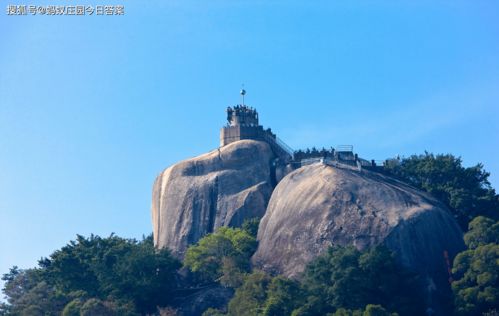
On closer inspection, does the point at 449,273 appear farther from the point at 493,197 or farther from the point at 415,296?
the point at 493,197

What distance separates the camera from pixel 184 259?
76000mm

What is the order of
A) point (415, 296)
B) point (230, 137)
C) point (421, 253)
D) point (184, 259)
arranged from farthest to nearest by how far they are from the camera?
point (230, 137)
point (184, 259)
point (421, 253)
point (415, 296)

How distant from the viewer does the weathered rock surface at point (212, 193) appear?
79.0 metres

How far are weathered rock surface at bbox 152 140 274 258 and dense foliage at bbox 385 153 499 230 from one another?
Answer: 9519 millimetres

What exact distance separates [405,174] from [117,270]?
22.5 metres

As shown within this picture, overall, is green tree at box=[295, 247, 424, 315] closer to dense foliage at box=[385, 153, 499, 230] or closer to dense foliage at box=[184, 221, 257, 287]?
dense foliage at box=[184, 221, 257, 287]

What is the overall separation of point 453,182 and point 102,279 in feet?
84.6

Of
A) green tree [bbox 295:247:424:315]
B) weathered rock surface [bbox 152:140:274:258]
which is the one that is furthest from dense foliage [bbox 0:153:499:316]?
weathered rock surface [bbox 152:140:274:258]

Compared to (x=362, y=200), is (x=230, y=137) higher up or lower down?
higher up

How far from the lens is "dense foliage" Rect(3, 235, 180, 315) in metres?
69.8

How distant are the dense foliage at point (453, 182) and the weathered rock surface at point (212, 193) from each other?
9519mm

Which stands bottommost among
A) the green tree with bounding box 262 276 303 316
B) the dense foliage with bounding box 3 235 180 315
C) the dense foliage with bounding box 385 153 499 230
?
the green tree with bounding box 262 276 303 316

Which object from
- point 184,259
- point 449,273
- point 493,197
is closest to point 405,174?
point 493,197

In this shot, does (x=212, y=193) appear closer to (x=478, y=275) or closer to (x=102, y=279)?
(x=102, y=279)
